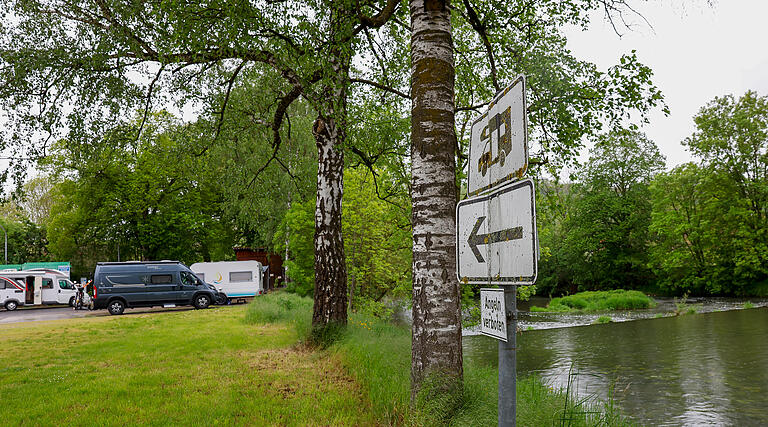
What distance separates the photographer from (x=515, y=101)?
2.46 m

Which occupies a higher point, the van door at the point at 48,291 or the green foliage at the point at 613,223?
the green foliage at the point at 613,223

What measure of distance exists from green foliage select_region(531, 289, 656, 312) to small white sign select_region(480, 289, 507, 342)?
3168 cm

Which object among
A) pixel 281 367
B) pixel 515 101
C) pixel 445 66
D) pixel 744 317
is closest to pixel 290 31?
pixel 445 66

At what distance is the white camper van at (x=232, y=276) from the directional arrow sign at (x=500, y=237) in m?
30.8

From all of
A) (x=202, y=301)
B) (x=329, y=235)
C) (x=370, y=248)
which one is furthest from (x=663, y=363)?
(x=202, y=301)

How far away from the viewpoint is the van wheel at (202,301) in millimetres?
26812

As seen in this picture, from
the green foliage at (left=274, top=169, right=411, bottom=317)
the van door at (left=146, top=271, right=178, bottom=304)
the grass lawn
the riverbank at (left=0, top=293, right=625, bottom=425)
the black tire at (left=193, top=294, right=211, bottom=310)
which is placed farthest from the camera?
the black tire at (left=193, top=294, right=211, bottom=310)

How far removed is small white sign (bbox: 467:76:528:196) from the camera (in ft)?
7.86

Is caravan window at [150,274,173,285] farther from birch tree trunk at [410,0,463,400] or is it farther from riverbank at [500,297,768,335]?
birch tree trunk at [410,0,463,400]

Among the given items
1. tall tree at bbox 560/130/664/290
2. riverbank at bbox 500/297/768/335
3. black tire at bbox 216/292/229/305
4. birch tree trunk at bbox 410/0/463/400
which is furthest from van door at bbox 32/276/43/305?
tall tree at bbox 560/130/664/290

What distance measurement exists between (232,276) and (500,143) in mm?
31524

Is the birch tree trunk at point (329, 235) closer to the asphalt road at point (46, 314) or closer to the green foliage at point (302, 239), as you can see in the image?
the green foliage at point (302, 239)

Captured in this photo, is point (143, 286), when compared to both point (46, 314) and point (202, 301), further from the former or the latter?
point (46, 314)

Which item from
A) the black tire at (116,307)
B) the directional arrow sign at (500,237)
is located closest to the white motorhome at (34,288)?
the black tire at (116,307)
